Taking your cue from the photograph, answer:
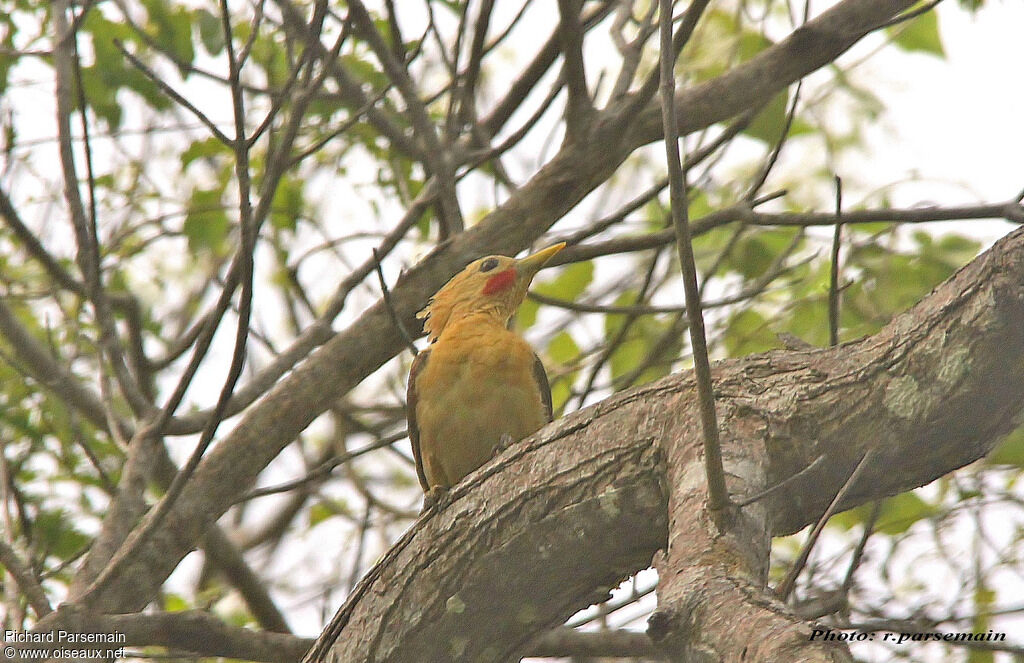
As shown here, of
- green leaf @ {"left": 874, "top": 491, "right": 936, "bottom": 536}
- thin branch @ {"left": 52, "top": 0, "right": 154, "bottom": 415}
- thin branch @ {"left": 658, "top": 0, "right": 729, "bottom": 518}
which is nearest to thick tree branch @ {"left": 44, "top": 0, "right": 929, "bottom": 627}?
thin branch @ {"left": 52, "top": 0, "right": 154, "bottom": 415}

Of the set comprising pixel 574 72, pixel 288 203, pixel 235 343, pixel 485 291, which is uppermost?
pixel 288 203

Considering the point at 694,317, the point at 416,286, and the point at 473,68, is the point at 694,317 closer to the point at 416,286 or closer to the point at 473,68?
the point at 416,286

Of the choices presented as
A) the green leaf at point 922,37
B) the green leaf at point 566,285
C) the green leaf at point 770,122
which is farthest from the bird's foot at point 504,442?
the green leaf at point 922,37

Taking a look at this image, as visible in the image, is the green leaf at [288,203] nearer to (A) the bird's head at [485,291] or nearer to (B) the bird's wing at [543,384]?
(A) the bird's head at [485,291]

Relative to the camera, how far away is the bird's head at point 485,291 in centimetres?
489

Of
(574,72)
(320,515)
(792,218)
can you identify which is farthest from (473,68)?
(320,515)

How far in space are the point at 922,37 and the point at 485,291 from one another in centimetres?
245

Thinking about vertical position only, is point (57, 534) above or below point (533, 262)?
below

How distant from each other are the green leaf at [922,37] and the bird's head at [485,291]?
2.02 m

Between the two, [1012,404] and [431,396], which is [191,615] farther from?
[1012,404]

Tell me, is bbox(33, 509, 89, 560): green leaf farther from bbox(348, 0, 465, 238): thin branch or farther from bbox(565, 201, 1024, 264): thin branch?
bbox(565, 201, 1024, 264): thin branch

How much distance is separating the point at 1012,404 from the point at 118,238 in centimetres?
492

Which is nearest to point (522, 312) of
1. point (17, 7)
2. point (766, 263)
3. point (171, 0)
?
point (766, 263)

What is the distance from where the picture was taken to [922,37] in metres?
5.21
